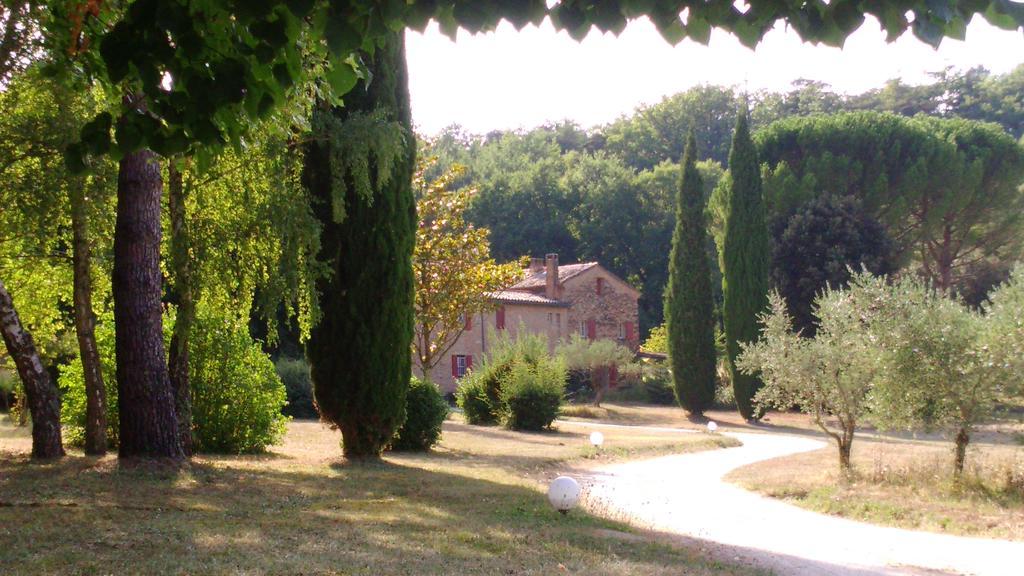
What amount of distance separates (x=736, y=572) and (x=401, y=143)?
8674 millimetres

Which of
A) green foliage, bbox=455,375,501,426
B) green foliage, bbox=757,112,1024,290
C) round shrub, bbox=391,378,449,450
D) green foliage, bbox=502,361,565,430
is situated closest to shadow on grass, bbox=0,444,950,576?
round shrub, bbox=391,378,449,450

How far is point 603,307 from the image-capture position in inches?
1916

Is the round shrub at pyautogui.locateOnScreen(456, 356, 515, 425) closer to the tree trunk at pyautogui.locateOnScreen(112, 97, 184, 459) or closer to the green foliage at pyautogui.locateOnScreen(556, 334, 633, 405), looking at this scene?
the green foliage at pyautogui.locateOnScreen(556, 334, 633, 405)

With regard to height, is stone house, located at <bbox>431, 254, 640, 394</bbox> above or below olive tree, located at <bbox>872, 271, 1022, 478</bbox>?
above

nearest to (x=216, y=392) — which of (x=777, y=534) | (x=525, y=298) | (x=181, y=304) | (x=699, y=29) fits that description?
(x=181, y=304)

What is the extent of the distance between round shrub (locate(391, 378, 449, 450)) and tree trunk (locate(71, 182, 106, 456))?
5.87m

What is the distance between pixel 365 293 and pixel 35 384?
4.77 meters

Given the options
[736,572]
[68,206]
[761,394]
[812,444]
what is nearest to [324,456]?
[68,206]

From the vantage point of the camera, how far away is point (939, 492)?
13469 mm

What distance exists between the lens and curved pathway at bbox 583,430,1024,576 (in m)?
8.74

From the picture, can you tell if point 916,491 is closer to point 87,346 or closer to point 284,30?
point 87,346

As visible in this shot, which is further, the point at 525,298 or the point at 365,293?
the point at 525,298

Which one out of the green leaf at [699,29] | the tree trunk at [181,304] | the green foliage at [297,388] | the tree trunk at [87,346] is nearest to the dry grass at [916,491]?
the green leaf at [699,29]

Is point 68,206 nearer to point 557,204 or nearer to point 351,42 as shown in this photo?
point 351,42
